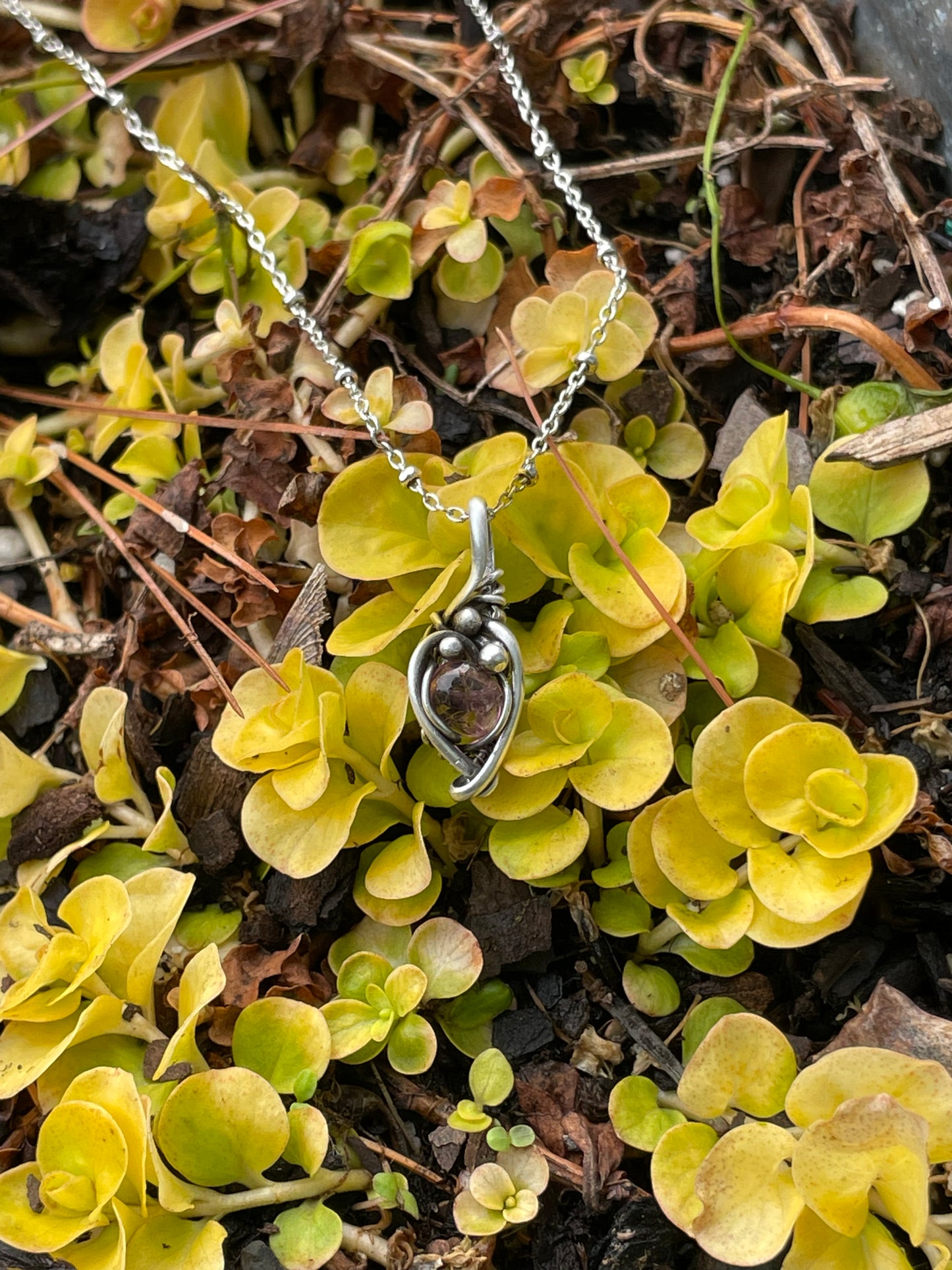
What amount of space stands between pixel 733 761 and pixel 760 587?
228mm

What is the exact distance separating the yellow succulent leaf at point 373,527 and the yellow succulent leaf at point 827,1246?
0.74 m

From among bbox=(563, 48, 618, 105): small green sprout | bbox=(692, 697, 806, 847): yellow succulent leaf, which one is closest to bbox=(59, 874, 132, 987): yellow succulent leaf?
bbox=(692, 697, 806, 847): yellow succulent leaf

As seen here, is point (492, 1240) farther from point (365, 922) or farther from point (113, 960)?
point (113, 960)

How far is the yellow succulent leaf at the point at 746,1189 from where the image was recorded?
94 cm

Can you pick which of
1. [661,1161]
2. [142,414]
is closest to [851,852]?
[661,1161]

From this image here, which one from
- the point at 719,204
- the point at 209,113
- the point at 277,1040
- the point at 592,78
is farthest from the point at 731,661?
the point at 209,113

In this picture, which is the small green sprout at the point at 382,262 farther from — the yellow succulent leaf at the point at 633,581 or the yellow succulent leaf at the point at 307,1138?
the yellow succulent leaf at the point at 307,1138

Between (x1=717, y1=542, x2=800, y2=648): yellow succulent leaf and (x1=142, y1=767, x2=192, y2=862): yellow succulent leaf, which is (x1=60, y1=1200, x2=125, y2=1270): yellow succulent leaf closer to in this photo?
(x1=142, y1=767, x2=192, y2=862): yellow succulent leaf

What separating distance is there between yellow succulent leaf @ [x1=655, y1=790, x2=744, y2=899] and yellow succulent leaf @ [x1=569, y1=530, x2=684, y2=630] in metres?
0.20

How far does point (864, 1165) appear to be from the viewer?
0.88 meters

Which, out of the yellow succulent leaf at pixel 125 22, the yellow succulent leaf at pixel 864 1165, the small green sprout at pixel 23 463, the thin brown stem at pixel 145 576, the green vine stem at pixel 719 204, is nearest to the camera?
the yellow succulent leaf at pixel 864 1165

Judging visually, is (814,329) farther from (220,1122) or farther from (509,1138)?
(220,1122)

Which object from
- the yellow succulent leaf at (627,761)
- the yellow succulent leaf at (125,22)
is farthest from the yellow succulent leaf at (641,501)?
the yellow succulent leaf at (125,22)

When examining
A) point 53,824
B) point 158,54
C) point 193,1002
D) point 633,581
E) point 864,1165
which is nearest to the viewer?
point 864,1165
